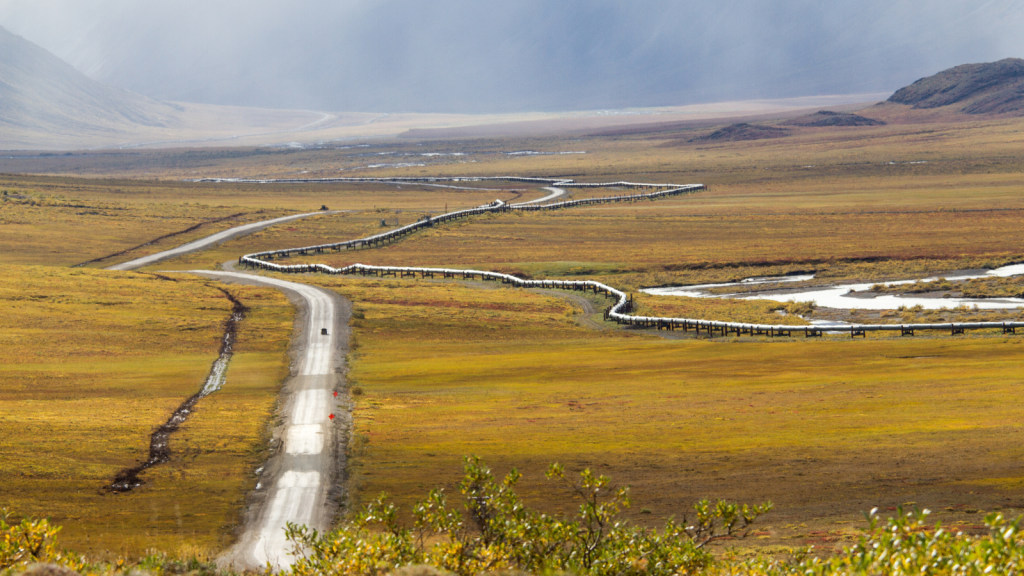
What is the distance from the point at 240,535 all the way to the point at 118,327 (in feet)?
119

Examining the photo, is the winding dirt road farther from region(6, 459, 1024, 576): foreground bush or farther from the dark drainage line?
the dark drainage line

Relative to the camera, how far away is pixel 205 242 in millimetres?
104625

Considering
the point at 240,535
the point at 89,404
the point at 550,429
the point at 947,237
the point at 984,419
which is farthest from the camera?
the point at 947,237

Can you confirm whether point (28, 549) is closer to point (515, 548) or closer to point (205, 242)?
point (515, 548)

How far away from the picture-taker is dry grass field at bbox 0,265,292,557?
74.8 feet

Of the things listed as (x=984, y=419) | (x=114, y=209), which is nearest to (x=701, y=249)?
(x=984, y=419)

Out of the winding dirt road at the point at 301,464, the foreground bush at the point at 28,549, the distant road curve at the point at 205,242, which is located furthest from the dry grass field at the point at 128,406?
the distant road curve at the point at 205,242

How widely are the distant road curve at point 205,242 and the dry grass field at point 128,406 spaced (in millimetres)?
22813

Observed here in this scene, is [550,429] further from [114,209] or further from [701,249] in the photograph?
[114,209]

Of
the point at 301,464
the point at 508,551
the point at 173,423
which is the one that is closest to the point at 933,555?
the point at 508,551

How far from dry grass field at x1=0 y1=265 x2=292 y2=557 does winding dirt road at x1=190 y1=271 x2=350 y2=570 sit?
26.5 inches

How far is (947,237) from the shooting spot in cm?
9106

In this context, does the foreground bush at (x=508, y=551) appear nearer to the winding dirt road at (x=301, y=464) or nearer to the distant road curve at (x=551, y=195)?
the winding dirt road at (x=301, y=464)

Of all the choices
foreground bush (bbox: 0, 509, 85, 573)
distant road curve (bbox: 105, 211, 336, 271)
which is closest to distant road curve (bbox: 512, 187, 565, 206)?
distant road curve (bbox: 105, 211, 336, 271)
